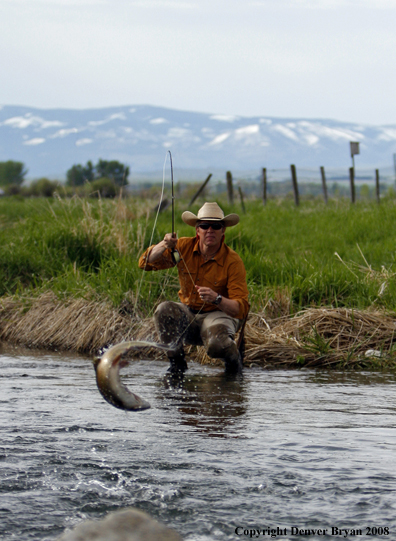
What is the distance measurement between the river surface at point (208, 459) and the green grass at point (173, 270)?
230cm

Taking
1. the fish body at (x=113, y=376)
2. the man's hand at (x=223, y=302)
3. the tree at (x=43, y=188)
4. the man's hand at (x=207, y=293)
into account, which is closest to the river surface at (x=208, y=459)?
the fish body at (x=113, y=376)

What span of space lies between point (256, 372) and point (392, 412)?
197 centimetres

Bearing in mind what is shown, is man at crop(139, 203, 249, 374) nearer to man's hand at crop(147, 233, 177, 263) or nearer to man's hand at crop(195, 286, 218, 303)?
man's hand at crop(147, 233, 177, 263)

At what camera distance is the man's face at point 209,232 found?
5867mm

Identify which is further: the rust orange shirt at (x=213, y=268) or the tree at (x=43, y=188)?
the tree at (x=43, y=188)

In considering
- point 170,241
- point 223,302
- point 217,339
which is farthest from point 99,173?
point 170,241

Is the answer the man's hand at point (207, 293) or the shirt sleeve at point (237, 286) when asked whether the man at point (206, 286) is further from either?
the man's hand at point (207, 293)

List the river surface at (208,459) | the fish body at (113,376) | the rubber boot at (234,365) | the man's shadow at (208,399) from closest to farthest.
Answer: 1. the river surface at (208,459)
2. the fish body at (113,376)
3. the man's shadow at (208,399)
4. the rubber boot at (234,365)

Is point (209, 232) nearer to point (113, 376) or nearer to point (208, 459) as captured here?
point (208, 459)

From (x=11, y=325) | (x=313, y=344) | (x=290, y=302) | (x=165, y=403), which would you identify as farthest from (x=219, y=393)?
(x=11, y=325)

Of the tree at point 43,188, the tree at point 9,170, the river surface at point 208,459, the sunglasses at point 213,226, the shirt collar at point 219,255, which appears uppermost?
the tree at point 9,170

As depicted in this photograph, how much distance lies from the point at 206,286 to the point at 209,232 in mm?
478

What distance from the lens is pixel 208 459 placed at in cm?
378

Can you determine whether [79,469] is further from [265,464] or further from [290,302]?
[290,302]
